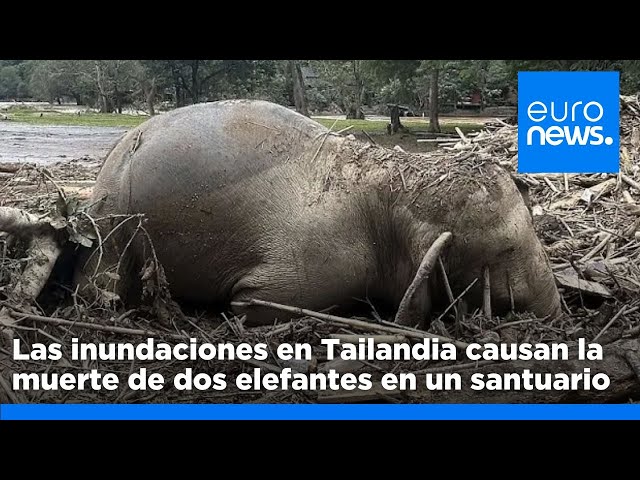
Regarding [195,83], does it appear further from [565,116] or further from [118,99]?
[565,116]

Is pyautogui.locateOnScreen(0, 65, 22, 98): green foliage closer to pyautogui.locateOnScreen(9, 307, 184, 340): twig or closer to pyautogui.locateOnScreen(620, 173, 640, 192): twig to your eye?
pyautogui.locateOnScreen(9, 307, 184, 340): twig

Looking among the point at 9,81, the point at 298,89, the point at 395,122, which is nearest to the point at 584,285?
the point at 395,122

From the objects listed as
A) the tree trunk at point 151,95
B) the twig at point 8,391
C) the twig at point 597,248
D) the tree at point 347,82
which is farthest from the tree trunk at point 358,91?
the twig at point 8,391

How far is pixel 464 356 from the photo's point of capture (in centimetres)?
410

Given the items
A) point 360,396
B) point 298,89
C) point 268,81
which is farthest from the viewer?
point 298,89

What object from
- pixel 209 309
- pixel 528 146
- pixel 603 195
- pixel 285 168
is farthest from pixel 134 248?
pixel 603 195

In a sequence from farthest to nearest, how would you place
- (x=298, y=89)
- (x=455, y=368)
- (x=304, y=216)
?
(x=298, y=89), (x=304, y=216), (x=455, y=368)

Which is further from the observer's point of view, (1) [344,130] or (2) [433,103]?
(2) [433,103]

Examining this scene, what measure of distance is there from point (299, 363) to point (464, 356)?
821mm

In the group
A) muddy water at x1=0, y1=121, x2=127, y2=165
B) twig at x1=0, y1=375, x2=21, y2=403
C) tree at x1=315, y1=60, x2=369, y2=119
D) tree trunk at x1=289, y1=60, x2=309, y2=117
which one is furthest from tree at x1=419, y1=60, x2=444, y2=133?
twig at x1=0, y1=375, x2=21, y2=403

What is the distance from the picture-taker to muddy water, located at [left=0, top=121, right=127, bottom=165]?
5.34m

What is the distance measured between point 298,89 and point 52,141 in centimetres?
204

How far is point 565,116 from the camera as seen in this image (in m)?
4.32

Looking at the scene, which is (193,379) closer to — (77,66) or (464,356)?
(464,356)
